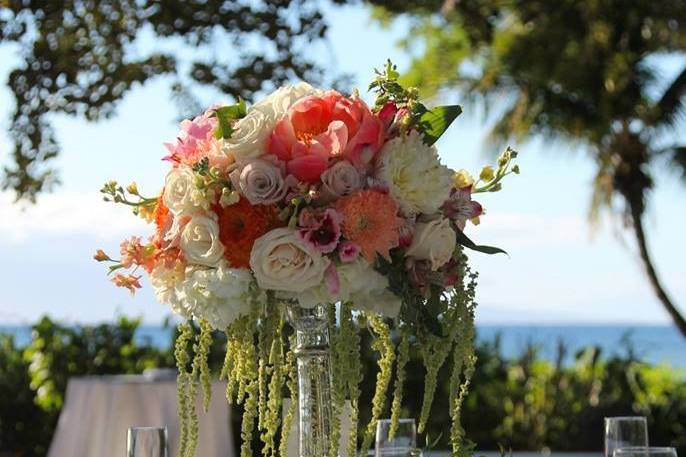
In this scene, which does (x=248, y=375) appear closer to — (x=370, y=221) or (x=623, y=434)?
(x=370, y=221)

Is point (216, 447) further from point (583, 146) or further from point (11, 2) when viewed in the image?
point (583, 146)

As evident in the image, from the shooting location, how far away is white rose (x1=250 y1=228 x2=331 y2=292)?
1994mm

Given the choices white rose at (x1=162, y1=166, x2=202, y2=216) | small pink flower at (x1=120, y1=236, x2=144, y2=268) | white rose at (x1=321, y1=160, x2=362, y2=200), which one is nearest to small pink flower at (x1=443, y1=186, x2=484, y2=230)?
white rose at (x1=321, y1=160, x2=362, y2=200)

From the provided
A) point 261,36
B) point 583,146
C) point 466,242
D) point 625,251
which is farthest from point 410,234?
point 583,146

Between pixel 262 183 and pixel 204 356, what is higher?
pixel 262 183

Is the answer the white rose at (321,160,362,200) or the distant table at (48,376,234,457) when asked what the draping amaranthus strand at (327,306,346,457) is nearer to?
the white rose at (321,160,362,200)

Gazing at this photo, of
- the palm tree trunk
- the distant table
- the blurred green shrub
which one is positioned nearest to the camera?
the distant table

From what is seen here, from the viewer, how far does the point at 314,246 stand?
2.00 meters

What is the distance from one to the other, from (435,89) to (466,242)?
16560mm

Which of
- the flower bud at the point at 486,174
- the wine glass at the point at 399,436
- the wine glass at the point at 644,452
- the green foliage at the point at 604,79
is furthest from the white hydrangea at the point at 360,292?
the green foliage at the point at 604,79

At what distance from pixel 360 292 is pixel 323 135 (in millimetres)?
268

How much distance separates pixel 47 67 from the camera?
5.29 metres

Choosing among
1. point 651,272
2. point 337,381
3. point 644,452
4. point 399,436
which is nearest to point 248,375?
point 337,381

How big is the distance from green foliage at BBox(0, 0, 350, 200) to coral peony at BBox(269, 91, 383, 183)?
3231 millimetres
